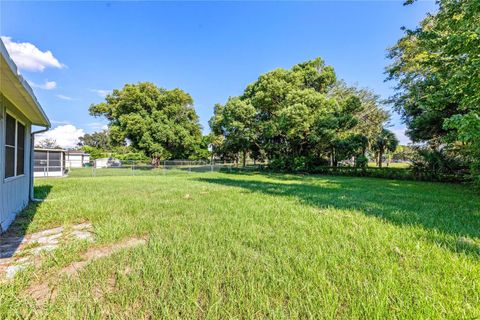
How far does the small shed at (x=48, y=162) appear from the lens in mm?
15102

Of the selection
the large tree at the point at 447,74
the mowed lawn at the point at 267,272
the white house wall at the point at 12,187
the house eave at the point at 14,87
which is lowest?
the mowed lawn at the point at 267,272

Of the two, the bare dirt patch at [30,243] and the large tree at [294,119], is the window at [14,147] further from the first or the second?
the large tree at [294,119]

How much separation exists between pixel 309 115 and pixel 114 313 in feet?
51.1

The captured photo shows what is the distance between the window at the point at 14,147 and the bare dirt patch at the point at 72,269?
2.87 meters

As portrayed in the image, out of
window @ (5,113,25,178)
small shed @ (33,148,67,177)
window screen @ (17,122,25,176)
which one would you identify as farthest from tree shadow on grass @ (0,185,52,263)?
small shed @ (33,148,67,177)

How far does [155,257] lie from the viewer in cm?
246

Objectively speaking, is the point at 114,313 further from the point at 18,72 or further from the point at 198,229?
the point at 18,72

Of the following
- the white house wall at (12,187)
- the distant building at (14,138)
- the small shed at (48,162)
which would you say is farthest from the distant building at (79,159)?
the distant building at (14,138)

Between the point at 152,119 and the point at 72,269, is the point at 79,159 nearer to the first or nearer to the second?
the point at 152,119

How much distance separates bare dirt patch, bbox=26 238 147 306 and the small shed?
54.0ft

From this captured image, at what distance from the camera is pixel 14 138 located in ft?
15.1

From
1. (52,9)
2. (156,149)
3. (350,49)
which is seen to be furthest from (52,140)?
(350,49)

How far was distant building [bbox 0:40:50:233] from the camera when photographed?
2.88m

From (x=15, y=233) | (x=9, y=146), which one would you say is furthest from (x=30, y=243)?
(x=9, y=146)
